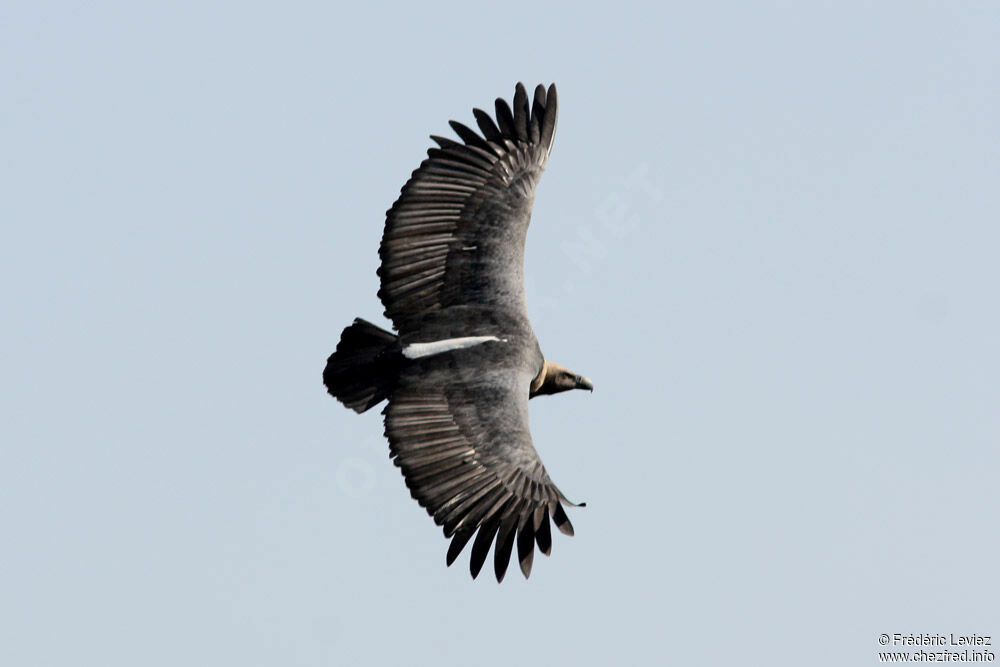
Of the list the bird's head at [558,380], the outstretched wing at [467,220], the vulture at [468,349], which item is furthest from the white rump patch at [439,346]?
the bird's head at [558,380]


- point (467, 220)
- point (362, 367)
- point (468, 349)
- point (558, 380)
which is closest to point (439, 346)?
point (468, 349)

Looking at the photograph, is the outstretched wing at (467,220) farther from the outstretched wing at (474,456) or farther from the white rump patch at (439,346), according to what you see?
the outstretched wing at (474,456)

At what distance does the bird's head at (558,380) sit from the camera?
16734mm

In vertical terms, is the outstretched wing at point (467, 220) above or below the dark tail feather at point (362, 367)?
above

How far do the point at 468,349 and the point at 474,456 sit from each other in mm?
1292

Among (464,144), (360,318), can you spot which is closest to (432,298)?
(360,318)

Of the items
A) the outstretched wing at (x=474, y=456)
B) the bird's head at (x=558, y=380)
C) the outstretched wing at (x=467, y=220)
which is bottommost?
the outstretched wing at (x=474, y=456)

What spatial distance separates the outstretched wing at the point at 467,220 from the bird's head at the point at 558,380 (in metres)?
1.15

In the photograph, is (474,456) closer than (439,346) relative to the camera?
Yes

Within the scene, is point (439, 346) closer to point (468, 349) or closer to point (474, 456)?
point (468, 349)

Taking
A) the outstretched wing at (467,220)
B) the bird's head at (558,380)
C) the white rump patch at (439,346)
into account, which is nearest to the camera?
the white rump patch at (439,346)

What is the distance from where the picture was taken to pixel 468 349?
1513 cm

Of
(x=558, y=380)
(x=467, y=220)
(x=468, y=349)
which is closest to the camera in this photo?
(x=468, y=349)

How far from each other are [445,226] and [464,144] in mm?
Answer: 1148
